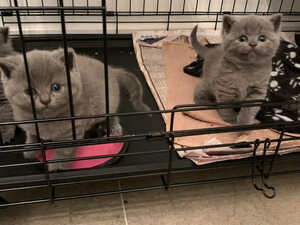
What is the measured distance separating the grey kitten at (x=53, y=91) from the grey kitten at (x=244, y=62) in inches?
22.8

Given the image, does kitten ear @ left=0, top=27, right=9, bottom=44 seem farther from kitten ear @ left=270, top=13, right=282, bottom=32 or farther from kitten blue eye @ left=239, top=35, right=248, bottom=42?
kitten ear @ left=270, top=13, right=282, bottom=32

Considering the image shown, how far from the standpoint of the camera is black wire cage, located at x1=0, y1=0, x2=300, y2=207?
1.07 m

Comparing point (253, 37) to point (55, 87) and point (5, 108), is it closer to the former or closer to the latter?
point (55, 87)

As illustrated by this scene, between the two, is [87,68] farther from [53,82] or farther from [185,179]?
[185,179]

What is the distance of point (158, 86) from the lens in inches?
75.3

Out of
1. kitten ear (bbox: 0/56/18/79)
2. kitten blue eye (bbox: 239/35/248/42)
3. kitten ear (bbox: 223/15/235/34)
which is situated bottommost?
kitten ear (bbox: 0/56/18/79)

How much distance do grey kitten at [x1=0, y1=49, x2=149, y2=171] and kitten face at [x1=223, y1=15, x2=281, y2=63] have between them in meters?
0.62

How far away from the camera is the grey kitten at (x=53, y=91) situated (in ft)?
3.38

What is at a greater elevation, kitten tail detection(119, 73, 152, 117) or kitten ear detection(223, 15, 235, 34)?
kitten ear detection(223, 15, 235, 34)

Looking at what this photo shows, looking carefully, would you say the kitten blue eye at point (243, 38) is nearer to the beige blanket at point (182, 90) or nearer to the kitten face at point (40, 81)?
the beige blanket at point (182, 90)

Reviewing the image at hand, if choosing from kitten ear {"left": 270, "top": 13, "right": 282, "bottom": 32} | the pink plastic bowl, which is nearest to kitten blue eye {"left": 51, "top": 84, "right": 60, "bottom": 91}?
the pink plastic bowl

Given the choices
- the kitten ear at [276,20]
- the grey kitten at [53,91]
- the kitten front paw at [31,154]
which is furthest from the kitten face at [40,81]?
the kitten ear at [276,20]

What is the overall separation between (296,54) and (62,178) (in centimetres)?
161

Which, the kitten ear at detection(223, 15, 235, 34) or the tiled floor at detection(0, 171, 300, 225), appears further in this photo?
the kitten ear at detection(223, 15, 235, 34)
